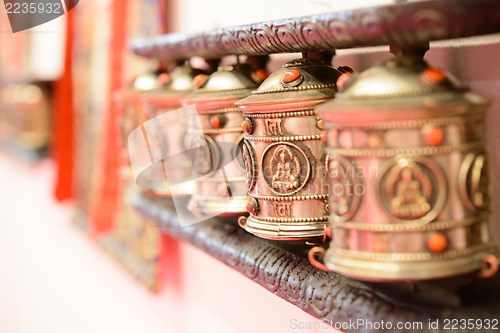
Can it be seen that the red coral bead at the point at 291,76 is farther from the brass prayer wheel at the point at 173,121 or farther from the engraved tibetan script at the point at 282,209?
the brass prayer wheel at the point at 173,121

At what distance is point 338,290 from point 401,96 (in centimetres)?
36

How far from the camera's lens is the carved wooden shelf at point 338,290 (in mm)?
786

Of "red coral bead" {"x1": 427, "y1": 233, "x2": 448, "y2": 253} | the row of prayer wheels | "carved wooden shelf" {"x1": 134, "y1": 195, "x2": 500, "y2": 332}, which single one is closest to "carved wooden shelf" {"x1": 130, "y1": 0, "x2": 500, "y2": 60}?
the row of prayer wheels

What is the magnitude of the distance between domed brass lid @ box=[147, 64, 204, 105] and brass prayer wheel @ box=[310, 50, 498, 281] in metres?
0.67

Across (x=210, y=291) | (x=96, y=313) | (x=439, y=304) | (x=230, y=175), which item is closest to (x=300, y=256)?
(x=230, y=175)

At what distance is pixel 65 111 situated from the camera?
3084 mm

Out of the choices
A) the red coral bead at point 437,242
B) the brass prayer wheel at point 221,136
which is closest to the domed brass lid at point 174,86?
the brass prayer wheel at point 221,136

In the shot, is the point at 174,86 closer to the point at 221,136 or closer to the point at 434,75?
the point at 221,136

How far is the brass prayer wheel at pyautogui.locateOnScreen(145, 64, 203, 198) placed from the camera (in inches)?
52.6

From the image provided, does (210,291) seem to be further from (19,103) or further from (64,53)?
(19,103)

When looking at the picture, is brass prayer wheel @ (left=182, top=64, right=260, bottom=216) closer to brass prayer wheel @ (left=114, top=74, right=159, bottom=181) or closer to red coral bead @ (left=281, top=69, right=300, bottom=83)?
red coral bead @ (left=281, top=69, right=300, bottom=83)

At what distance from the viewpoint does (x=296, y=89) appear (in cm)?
91

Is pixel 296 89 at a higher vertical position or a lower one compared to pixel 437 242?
higher

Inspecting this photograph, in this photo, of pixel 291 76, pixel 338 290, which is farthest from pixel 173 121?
pixel 338 290
